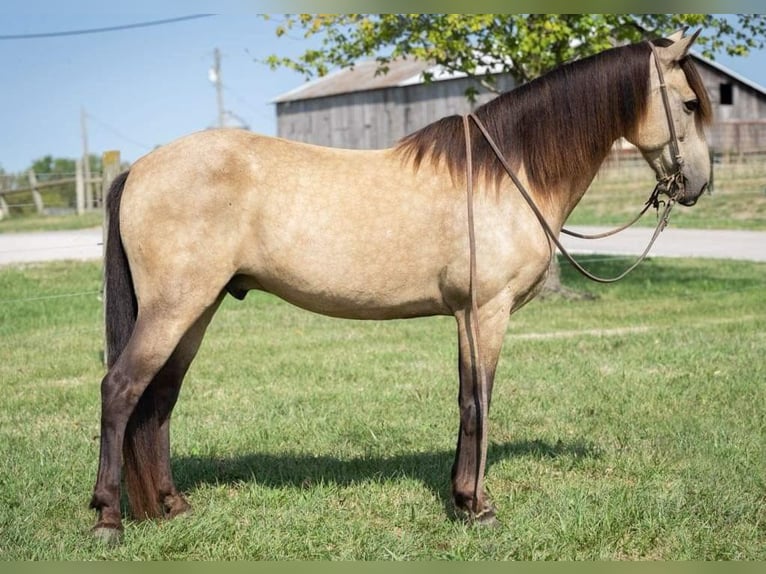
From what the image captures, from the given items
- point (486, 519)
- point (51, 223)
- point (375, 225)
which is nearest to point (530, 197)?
point (375, 225)

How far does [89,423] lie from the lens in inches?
231

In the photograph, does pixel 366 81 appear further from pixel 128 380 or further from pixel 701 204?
pixel 128 380

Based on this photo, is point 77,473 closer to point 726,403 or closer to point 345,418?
point 345,418

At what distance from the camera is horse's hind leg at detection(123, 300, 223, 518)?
13.3ft

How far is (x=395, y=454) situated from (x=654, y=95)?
2651 millimetres

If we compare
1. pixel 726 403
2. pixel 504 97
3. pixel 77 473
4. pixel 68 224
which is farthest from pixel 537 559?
pixel 68 224

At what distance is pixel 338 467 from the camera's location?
4.88m

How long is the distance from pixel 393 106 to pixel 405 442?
26.3 meters

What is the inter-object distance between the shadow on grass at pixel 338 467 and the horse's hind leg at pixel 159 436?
365 mm

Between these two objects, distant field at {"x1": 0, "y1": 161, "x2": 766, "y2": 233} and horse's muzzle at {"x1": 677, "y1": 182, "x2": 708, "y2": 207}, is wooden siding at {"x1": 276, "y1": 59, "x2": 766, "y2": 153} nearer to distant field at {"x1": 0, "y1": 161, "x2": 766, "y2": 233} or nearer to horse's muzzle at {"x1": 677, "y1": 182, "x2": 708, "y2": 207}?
distant field at {"x1": 0, "y1": 161, "x2": 766, "y2": 233}

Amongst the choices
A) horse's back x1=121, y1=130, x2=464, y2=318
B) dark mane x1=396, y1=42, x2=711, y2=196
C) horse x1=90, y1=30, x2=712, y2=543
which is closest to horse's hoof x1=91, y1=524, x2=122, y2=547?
horse x1=90, y1=30, x2=712, y2=543

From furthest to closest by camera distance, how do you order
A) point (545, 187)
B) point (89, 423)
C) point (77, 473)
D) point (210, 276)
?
point (89, 423), point (77, 473), point (545, 187), point (210, 276)

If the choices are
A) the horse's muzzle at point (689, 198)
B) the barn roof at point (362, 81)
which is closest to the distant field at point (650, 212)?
the barn roof at point (362, 81)

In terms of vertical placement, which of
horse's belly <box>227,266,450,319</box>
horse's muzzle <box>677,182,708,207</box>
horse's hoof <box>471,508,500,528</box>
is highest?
horse's muzzle <box>677,182,708,207</box>
